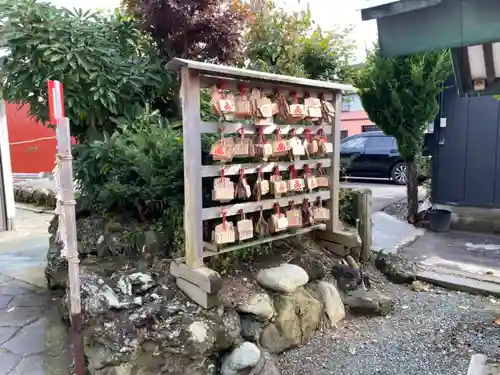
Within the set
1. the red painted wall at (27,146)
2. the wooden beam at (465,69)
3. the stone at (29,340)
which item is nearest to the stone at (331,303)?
the wooden beam at (465,69)

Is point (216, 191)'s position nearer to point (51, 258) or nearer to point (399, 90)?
point (51, 258)

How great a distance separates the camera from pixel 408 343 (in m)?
2.99

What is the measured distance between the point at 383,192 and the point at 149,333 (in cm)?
773

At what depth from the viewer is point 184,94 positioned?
257cm

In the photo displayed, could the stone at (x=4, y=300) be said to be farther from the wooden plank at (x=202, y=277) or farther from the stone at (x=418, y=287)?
the stone at (x=418, y=287)

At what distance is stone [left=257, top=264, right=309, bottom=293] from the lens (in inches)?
119

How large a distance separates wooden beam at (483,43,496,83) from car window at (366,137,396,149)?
7.49 m

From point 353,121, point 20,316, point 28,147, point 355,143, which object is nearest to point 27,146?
point 28,147

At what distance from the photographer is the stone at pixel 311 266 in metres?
3.41

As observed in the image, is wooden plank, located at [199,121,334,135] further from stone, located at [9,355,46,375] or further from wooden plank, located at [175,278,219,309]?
stone, located at [9,355,46,375]

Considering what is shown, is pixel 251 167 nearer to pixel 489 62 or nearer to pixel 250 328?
pixel 250 328

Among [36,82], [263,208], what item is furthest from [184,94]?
[36,82]

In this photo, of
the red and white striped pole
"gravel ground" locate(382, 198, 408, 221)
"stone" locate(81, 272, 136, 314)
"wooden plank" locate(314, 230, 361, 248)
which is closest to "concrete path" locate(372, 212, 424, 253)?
"gravel ground" locate(382, 198, 408, 221)

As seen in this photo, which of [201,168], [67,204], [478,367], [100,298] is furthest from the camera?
[201,168]
